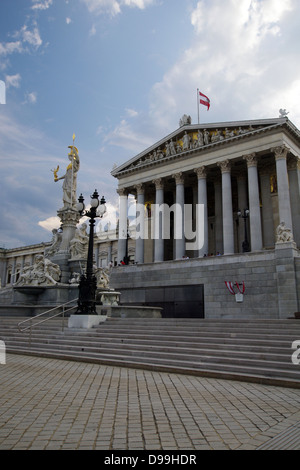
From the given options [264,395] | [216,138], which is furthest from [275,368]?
[216,138]

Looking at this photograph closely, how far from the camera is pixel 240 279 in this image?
3109cm

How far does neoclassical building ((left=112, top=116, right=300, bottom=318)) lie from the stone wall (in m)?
0.08

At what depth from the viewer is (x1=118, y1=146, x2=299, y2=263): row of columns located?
110 ft

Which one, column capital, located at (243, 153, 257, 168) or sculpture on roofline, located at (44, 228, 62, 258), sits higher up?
column capital, located at (243, 153, 257, 168)

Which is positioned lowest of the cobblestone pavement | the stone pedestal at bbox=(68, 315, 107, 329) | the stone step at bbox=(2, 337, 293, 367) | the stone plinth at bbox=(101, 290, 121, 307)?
the cobblestone pavement

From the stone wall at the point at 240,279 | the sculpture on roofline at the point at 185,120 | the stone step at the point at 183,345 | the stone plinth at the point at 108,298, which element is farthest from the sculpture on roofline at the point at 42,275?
the sculpture on roofline at the point at 185,120

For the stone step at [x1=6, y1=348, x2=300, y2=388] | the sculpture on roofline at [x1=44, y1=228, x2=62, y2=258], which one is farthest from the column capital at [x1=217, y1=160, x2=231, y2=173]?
the stone step at [x1=6, y1=348, x2=300, y2=388]

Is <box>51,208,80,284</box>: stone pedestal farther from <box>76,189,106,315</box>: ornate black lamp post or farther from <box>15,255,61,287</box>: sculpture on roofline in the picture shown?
<box>76,189,106,315</box>: ornate black lamp post

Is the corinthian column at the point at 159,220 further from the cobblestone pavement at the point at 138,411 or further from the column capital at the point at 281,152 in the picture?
the cobblestone pavement at the point at 138,411

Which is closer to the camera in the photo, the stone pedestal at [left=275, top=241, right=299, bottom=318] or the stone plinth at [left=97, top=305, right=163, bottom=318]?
the stone plinth at [left=97, top=305, right=163, bottom=318]

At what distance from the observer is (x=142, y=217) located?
44.2 m

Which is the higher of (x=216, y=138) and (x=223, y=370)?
(x=216, y=138)
